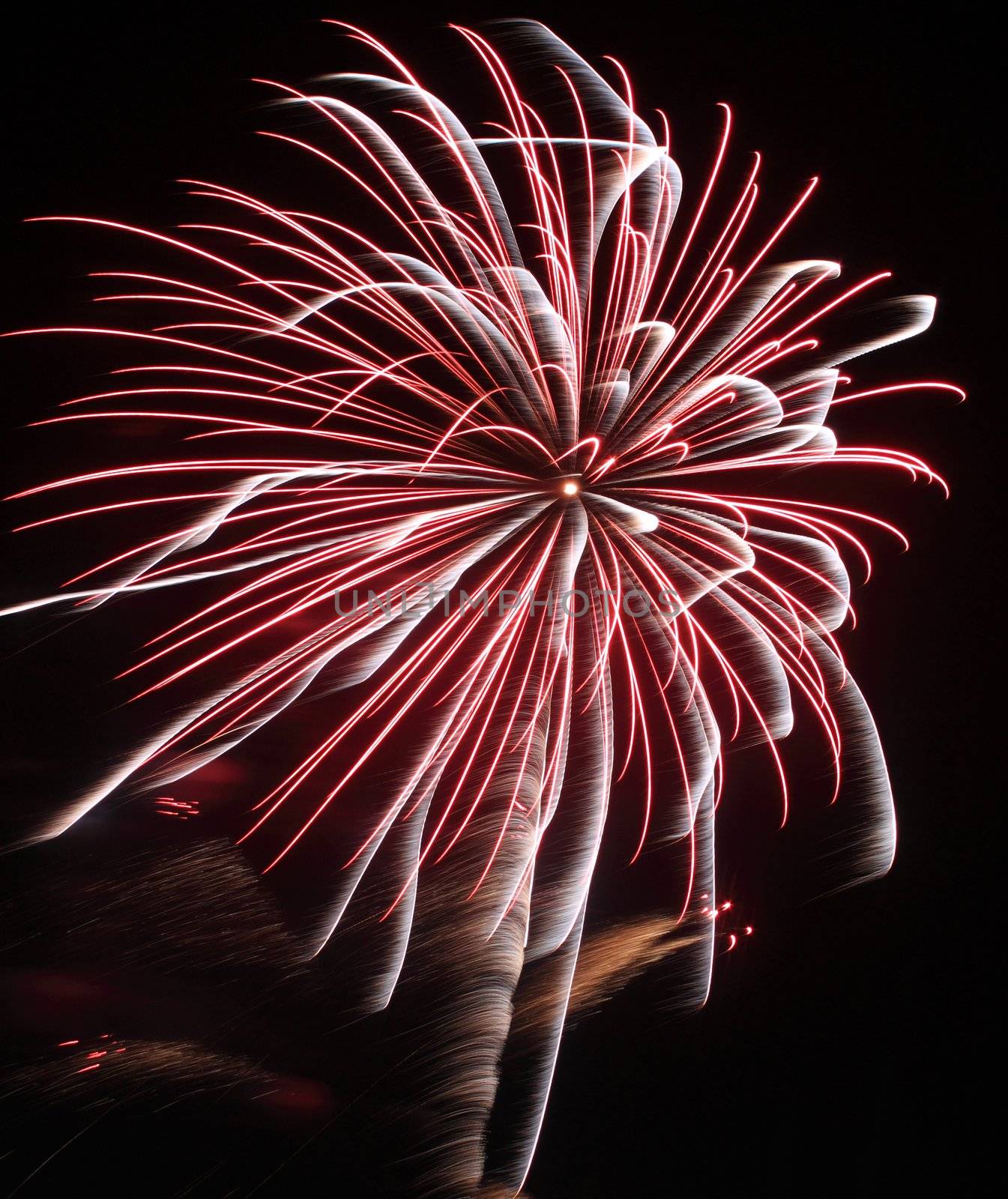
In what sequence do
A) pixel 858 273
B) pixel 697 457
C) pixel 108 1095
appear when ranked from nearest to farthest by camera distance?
pixel 108 1095
pixel 697 457
pixel 858 273

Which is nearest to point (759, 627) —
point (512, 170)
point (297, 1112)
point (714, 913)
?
point (714, 913)

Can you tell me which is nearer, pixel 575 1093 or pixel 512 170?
pixel 575 1093

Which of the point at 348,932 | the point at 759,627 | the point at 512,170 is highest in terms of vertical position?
the point at 512,170

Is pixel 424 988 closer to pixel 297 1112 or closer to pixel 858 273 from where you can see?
pixel 297 1112

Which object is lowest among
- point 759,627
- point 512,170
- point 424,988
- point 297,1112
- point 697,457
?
point 297,1112

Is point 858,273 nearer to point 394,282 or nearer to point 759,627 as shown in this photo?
point 759,627

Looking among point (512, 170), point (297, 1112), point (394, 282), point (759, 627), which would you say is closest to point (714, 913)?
point (759, 627)

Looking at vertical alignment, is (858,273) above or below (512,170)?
below

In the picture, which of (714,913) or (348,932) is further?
(714,913)

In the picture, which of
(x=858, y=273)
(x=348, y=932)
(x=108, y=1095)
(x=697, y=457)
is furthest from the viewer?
(x=858, y=273)
